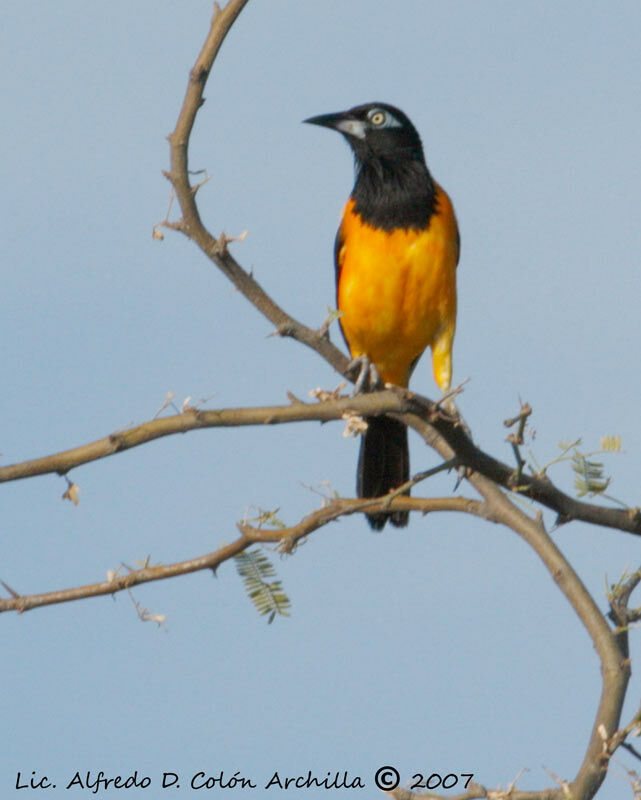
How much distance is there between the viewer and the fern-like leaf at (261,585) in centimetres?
317

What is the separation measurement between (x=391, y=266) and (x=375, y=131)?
931 millimetres

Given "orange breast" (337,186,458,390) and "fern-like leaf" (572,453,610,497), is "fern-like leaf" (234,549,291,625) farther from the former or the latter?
"orange breast" (337,186,458,390)

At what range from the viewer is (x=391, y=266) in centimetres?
596

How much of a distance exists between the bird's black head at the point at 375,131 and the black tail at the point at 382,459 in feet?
4.76

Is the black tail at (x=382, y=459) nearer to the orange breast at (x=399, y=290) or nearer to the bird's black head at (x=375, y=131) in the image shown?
the orange breast at (x=399, y=290)

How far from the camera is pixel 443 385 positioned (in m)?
6.17

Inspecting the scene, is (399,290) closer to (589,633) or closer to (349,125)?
(349,125)

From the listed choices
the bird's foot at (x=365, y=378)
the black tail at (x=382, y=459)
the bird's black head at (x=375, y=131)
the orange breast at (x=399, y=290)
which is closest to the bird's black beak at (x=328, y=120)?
the bird's black head at (x=375, y=131)

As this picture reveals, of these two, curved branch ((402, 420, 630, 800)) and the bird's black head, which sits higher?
the bird's black head

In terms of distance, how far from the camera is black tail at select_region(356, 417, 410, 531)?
6219 mm

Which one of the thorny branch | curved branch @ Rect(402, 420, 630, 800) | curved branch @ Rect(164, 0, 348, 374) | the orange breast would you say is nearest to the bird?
the orange breast

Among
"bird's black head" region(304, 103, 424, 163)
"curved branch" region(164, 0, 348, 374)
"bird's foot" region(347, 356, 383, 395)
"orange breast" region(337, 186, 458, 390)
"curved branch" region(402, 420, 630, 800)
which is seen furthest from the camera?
"bird's black head" region(304, 103, 424, 163)

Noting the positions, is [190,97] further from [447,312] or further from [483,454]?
[447,312]

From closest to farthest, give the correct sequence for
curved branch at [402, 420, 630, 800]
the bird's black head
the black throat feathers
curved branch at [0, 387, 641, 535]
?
curved branch at [0, 387, 641, 535] → curved branch at [402, 420, 630, 800] → the black throat feathers → the bird's black head
